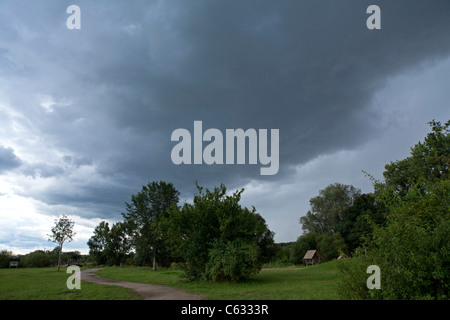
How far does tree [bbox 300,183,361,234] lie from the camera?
63875 mm

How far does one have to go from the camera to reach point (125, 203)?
46.7 metres

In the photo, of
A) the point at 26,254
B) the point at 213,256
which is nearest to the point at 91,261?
the point at 26,254

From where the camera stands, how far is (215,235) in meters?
21.1

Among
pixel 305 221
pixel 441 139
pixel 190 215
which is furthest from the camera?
pixel 305 221

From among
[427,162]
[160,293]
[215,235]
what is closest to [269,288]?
[160,293]

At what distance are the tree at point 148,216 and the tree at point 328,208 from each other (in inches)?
1443

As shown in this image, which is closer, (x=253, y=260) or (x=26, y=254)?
(x=253, y=260)

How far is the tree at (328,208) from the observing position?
6388 cm

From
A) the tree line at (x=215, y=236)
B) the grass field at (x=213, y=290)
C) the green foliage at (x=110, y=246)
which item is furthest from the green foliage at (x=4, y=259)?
the tree line at (x=215, y=236)

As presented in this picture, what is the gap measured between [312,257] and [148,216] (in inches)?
1139

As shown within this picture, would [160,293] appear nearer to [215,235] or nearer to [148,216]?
[215,235]
